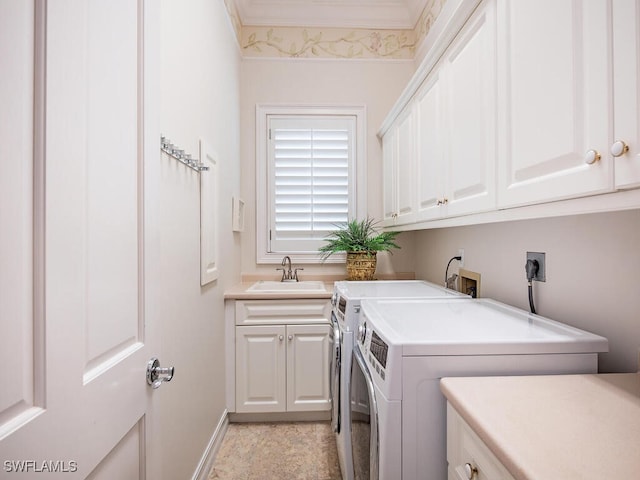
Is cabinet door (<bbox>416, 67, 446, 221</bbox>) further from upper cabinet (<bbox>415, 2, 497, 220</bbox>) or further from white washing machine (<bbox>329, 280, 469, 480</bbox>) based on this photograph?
white washing machine (<bbox>329, 280, 469, 480</bbox>)

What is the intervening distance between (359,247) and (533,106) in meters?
1.65

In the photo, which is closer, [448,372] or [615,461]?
[615,461]

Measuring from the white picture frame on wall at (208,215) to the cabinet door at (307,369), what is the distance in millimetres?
719

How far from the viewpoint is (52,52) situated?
466 mm

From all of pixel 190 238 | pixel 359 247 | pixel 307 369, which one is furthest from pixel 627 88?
pixel 307 369

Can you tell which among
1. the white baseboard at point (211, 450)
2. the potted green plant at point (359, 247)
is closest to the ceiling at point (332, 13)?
the potted green plant at point (359, 247)

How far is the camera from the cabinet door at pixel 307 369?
220 centimetres

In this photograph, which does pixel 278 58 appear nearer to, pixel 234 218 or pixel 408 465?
pixel 234 218

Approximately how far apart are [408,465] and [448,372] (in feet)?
0.89

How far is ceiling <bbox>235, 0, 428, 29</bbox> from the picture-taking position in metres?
2.61

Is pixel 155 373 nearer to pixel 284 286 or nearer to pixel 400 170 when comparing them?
pixel 284 286

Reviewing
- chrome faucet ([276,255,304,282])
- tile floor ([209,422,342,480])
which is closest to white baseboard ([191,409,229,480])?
tile floor ([209,422,342,480])

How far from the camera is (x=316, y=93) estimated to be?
108 inches

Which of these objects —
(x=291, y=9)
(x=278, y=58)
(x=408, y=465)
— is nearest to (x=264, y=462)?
(x=408, y=465)
